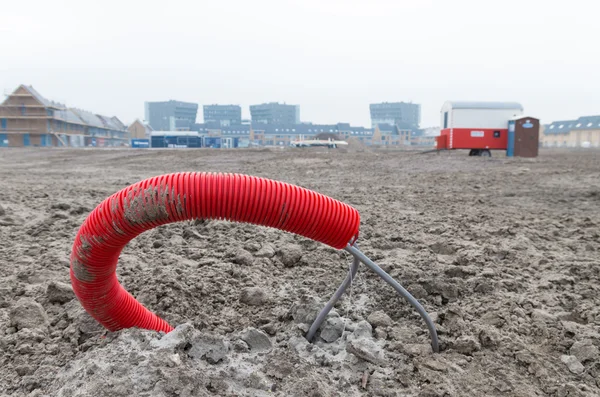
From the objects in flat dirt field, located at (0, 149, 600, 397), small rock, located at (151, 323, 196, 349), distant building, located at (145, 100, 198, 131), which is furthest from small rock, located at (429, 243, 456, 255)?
distant building, located at (145, 100, 198, 131)

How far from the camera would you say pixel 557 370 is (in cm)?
238

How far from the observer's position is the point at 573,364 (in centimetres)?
241

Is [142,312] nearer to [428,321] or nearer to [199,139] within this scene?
[428,321]

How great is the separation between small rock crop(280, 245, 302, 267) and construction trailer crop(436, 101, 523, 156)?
21.1 meters

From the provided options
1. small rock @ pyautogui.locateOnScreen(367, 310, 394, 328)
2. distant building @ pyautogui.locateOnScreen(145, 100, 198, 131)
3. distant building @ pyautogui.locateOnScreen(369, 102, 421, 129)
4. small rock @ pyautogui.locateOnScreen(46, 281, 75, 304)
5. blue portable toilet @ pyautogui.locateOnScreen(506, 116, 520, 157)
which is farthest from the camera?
distant building @ pyautogui.locateOnScreen(369, 102, 421, 129)

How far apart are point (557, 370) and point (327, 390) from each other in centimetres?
127

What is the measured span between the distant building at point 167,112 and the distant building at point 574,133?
3454 inches

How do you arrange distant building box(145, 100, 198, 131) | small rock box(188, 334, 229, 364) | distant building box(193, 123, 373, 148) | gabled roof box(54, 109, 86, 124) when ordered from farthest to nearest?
distant building box(145, 100, 198, 131), distant building box(193, 123, 373, 148), gabled roof box(54, 109, 86, 124), small rock box(188, 334, 229, 364)

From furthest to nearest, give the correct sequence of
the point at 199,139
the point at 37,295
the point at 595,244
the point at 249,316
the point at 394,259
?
the point at 199,139, the point at 595,244, the point at 394,259, the point at 37,295, the point at 249,316

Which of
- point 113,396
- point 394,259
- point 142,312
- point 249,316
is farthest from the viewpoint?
point 394,259

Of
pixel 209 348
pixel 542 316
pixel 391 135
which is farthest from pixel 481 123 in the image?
pixel 391 135

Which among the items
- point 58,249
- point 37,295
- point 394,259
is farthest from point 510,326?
point 58,249

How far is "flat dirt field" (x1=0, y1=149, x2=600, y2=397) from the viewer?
218 centimetres

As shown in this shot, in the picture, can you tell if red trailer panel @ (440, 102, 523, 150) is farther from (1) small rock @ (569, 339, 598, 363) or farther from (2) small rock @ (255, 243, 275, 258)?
(1) small rock @ (569, 339, 598, 363)
